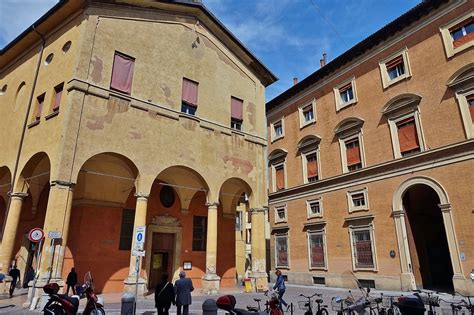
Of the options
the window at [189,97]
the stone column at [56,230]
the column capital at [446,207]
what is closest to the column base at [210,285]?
the stone column at [56,230]

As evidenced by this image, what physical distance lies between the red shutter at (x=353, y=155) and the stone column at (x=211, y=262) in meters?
11.0

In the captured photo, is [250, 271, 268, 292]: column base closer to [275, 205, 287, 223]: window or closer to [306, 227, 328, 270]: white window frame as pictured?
[306, 227, 328, 270]: white window frame

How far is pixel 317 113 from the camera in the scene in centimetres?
2547

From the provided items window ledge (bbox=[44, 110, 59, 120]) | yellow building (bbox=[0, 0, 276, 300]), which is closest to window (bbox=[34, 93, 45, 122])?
yellow building (bbox=[0, 0, 276, 300])

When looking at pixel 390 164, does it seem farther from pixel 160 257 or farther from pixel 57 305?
pixel 57 305

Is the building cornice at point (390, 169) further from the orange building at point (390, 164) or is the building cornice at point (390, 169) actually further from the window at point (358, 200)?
the window at point (358, 200)

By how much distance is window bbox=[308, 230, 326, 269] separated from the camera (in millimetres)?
22697

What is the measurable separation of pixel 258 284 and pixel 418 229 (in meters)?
10.2

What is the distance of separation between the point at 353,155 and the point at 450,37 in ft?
28.4

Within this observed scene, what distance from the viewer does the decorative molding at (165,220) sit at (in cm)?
1716

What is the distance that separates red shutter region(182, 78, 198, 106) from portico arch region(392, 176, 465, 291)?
12.9 meters

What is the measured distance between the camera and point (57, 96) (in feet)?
45.8

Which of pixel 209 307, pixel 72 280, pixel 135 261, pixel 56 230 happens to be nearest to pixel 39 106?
pixel 56 230

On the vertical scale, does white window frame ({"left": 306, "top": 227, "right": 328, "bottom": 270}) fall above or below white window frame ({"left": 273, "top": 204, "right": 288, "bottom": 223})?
below
